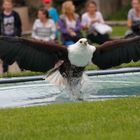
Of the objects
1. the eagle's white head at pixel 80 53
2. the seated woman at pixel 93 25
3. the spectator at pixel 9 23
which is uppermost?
the eagle's white head at pixel 80 53

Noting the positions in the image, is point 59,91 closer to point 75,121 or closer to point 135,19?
point 75,121

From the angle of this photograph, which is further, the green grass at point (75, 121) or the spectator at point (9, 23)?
the spectator at point (9, 23)

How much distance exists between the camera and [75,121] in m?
7.98

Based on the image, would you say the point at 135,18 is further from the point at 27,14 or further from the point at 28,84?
the point at 27,14

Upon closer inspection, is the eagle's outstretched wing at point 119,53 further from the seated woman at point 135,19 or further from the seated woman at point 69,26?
the seated woman at point 135,19

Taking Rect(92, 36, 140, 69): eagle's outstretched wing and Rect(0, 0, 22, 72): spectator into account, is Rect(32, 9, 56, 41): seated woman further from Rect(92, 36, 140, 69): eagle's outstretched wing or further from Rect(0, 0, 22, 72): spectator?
Rect(92, 36, 140, 69): eagle's outstretched wing

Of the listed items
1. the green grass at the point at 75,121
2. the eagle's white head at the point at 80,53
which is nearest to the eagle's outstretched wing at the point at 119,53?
the eagle's white head at the point at 80,53

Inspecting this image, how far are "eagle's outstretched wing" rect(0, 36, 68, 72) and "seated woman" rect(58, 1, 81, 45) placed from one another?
4328 millimetres

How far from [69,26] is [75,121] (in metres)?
6.76

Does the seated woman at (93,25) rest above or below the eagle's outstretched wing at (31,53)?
below

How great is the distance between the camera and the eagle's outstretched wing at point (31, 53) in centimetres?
990

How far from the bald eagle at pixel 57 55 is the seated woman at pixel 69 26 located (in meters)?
4.01

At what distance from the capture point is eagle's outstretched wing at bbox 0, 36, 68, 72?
9.90 m

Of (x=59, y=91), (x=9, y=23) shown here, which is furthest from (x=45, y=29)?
(x=59, y=91)
